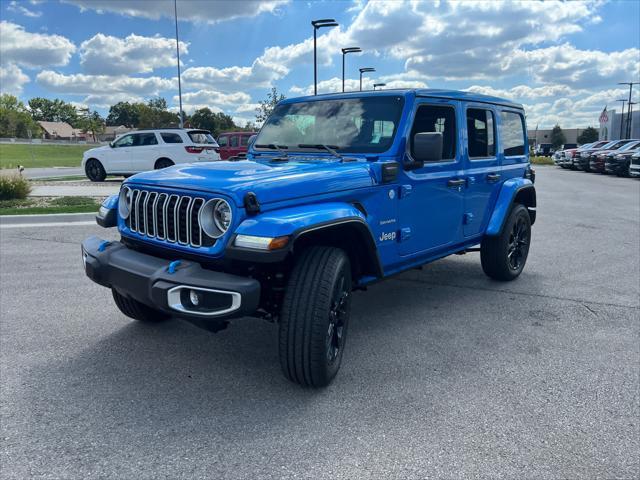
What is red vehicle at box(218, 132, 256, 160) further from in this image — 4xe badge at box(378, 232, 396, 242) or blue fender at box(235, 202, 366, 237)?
blue fender at box(235, 202, 366, 237)

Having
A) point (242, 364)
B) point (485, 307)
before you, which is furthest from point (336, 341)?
point (485, 307)

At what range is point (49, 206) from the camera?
34.7ft

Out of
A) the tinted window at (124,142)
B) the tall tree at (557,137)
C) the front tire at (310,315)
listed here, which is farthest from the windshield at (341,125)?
the tall tree at (557,137)

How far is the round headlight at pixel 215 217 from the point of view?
9.86 ft

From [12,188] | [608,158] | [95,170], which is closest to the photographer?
[12,188]

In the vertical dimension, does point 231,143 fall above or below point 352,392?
above

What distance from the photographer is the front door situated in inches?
159

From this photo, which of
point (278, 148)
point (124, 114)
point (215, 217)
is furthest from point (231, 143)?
point (124, 114)

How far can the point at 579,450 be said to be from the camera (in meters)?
2.70

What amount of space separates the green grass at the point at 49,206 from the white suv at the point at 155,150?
205 inches

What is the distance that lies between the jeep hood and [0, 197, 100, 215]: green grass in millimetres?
7281

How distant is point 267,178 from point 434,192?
1.69 m

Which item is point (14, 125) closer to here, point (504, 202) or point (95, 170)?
point (95, 170)

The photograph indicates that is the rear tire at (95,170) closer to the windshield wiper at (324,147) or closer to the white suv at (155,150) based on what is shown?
the white suv at (155,150)
